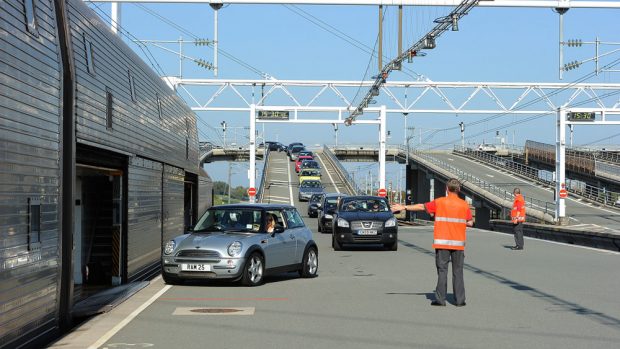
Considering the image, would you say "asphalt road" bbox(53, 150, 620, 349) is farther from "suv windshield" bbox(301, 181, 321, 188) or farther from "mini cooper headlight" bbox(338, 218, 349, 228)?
"suv windshield" bbox(301, 181, 321, 188)

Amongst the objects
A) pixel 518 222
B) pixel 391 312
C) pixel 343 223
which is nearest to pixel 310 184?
pixel 518 222

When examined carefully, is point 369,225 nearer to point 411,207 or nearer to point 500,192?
point 411,207

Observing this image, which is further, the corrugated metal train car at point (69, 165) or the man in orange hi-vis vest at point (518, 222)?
the man in orange hi-vis vest at point (518, 222)

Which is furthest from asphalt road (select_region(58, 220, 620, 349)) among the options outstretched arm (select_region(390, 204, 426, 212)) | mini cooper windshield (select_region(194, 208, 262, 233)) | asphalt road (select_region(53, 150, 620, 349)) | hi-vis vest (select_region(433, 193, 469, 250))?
outstretched arm (select_region(390, 204, 426, 212))

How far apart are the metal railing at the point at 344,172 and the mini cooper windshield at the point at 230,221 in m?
59.4

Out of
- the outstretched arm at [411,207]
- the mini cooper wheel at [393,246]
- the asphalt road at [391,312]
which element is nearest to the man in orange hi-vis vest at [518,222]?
the mini cooper wheel at [393,246]

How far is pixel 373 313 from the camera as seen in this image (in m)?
11.2

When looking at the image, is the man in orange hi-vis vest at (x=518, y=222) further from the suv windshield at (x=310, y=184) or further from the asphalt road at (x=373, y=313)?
the suv windshield at (x=310, y=184)

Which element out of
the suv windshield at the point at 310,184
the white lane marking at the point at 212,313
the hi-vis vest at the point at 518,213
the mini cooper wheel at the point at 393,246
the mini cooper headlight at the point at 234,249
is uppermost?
the suv windshield at the point at 310,184

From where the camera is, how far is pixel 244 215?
1593cm

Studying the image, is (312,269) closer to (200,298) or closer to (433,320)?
(200,298)

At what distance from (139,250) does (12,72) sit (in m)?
8.32

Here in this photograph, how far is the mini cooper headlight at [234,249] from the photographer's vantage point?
47.1 ft

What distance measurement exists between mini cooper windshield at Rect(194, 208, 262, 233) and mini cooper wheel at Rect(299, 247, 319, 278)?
1.48 metres
